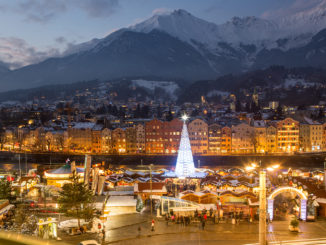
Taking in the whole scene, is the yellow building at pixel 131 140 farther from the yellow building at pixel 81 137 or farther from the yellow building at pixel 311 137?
the yellow building at pixel 311 137

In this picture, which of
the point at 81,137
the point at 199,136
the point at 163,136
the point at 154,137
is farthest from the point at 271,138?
the point at 81,137

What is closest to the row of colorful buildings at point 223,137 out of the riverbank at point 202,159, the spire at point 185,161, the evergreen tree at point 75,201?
the riverbank at point 202,159

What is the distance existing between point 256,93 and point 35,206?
162123 mm

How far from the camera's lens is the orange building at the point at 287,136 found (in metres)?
63.1

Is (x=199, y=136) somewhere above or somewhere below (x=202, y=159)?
above

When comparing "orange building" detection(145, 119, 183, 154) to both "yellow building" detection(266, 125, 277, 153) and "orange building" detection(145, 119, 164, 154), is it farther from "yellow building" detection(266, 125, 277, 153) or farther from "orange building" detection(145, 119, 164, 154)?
"yellow building" detection(266, 125, 277, 153)

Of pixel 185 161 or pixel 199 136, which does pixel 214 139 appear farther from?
pixel 185 161

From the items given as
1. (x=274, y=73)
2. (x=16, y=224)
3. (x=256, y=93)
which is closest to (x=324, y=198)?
(x=16, y=224)

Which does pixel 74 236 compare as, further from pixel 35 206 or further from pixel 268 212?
pixel 268 212

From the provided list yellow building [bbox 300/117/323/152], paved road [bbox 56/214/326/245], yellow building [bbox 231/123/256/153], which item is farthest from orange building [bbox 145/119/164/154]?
paved road [bbox 56/214/326/245]

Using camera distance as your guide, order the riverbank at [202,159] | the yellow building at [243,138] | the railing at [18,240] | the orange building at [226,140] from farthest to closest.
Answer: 1. the orange building at [226,140]
2. the yellow building at [243,138]
3. the riverbank at [202,159]
4. the railing at [18,240]

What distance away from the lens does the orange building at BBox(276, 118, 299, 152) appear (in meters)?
63.1

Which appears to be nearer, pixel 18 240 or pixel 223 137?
pixel 18 240

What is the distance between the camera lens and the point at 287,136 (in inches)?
2491
